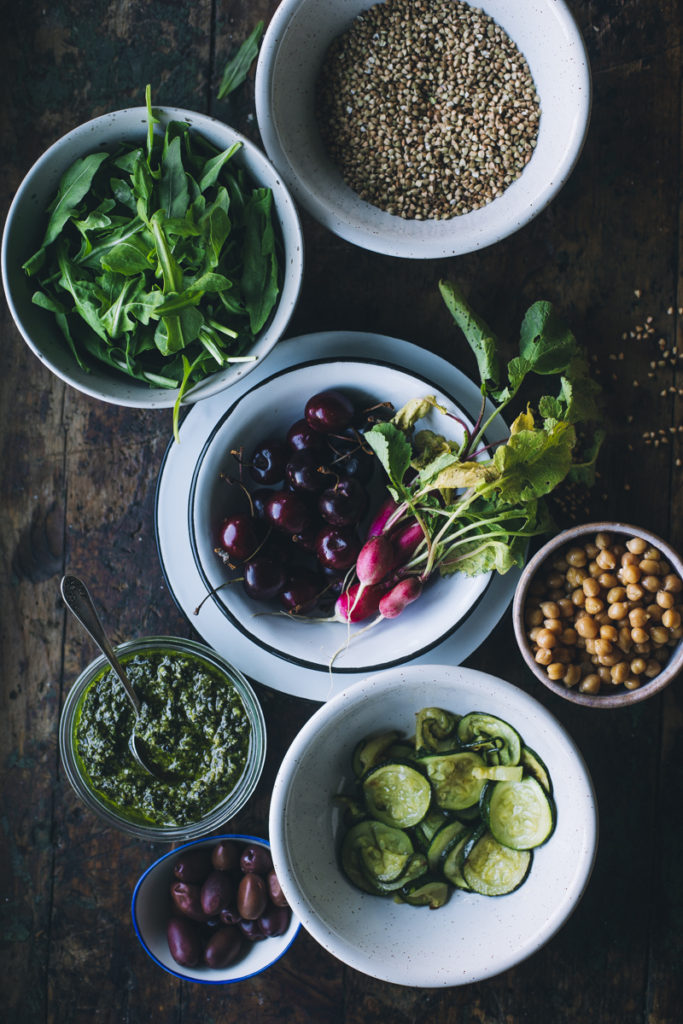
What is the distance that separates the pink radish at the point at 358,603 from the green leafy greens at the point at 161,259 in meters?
0.43

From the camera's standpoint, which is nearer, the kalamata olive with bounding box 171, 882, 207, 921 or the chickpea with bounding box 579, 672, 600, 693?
the chickpea with bounding box 579, 672, 600, 693

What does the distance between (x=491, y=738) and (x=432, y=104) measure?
3.77 feet

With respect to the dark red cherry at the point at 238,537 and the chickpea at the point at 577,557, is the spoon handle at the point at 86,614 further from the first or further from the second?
the chickpea at the point at 577,557

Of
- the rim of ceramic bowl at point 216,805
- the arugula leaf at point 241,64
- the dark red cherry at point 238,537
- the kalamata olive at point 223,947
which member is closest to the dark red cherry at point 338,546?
the dark red cherry at point 238,537

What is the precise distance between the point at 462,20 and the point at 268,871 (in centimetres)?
159

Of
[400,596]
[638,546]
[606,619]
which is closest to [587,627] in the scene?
[606,619]

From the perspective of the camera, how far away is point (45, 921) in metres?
1.54

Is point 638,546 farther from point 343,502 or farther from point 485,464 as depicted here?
point 343,502

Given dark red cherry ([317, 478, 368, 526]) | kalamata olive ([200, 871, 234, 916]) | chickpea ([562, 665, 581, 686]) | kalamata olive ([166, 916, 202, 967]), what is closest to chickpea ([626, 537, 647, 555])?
chickpea ([562, 665, 581, 686])

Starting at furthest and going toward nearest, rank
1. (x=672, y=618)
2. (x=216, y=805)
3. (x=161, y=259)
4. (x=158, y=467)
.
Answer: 1. (x=158, y=467)
2. (x=216, y=805)
3. (x=672, y=618)
4. (x=161, y=259)

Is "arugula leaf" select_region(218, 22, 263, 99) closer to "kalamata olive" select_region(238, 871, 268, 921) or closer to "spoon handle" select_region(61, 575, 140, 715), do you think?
"spoon handle" select_region(61, 575, 140, 715)

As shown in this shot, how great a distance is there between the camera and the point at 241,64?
1.39 m

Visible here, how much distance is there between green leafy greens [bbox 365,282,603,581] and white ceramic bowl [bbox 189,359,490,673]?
0.05 metres

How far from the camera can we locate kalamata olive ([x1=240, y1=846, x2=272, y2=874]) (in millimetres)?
1432
